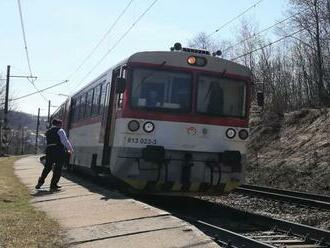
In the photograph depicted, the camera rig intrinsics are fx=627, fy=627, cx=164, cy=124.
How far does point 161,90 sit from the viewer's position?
Result: 13.6 meters

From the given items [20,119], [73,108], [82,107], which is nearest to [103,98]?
[82,107]

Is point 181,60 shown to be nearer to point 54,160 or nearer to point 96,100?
point 54,160

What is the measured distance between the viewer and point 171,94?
13.7 m

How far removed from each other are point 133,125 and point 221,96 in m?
2.19

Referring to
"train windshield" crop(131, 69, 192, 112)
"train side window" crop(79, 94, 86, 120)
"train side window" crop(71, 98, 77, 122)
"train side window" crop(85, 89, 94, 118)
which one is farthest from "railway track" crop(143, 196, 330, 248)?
"train side window" crop(71, 98, 77, 122)

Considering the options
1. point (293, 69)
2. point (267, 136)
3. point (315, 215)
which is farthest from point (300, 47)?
point (315, 215)

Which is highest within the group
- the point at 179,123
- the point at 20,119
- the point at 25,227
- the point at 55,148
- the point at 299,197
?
the point at 20,119

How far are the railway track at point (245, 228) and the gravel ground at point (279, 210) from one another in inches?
39.6

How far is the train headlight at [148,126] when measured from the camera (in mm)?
13367

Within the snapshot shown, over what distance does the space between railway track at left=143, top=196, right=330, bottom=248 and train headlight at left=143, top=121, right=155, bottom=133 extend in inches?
73.5

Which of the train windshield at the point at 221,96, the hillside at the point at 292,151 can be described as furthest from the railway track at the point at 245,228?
the hillside at the point at 292,151

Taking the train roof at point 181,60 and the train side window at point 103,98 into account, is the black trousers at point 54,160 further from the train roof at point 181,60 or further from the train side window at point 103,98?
the train roof at point 181,60

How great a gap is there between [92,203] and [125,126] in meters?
1.86

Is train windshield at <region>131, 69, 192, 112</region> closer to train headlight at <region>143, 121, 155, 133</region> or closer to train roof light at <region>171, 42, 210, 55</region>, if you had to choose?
train headlight at <region>143, 121, 155, 133</region>
